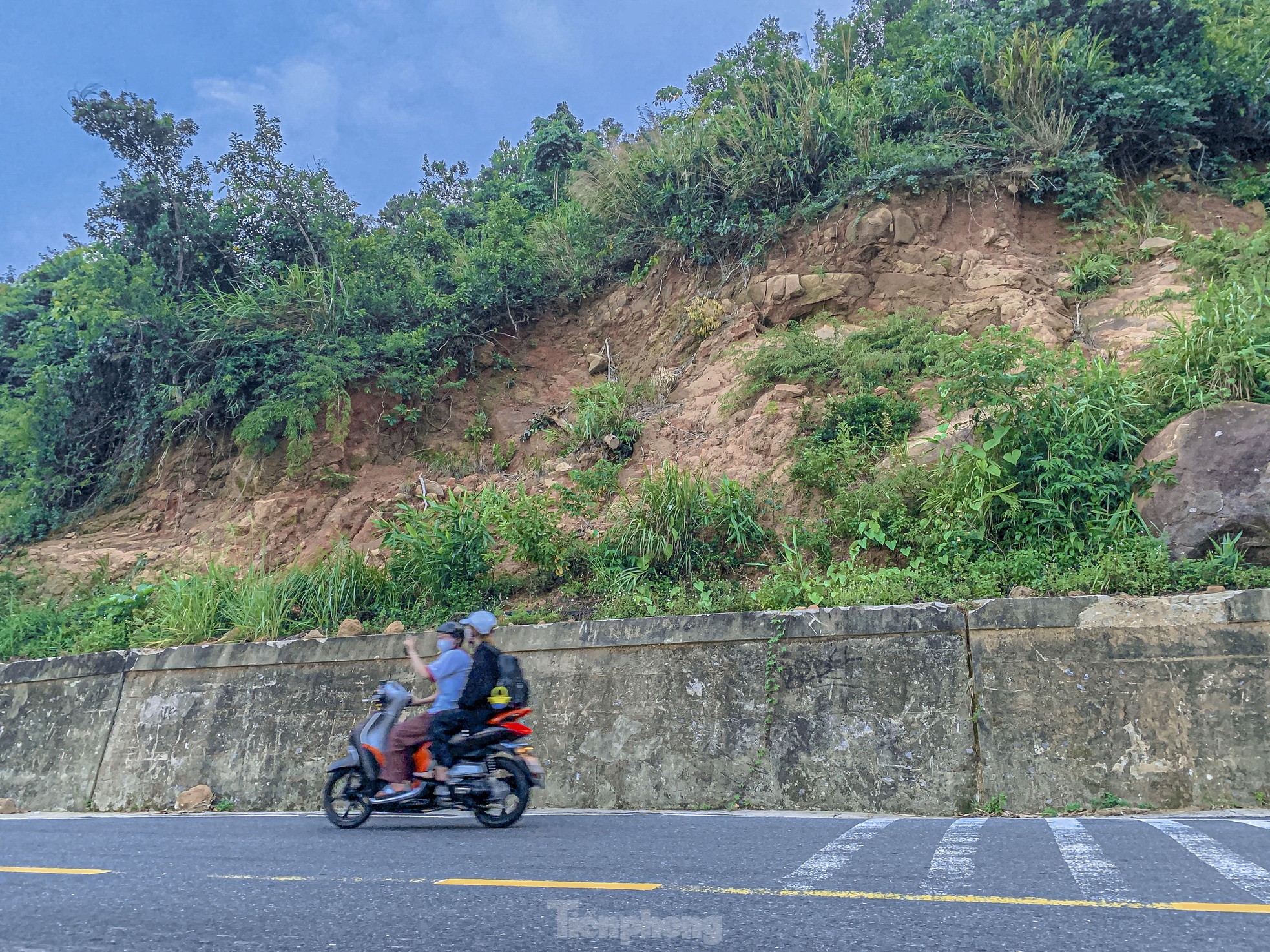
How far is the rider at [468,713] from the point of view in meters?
6.92

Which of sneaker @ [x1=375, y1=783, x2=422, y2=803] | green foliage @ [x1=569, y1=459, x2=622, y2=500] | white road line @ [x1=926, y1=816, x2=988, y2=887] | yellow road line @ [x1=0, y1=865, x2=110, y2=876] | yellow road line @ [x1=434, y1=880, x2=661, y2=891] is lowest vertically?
yellow road line @ [x1=0, y1=865, x2=110, y2=876]

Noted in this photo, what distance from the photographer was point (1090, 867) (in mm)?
4289

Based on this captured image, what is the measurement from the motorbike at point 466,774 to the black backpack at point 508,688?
82 millimetres

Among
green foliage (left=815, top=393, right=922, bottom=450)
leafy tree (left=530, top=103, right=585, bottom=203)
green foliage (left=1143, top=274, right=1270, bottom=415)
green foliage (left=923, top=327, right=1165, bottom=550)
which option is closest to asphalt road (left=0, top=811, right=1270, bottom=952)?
green foliage (left=923, top=327, right=1165, bottom=550)

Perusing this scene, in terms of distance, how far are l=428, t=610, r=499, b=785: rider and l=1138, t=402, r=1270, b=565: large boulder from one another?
6361 mm

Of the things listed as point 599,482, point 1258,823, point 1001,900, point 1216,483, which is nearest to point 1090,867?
point 1001,900

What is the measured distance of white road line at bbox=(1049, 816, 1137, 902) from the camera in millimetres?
3732

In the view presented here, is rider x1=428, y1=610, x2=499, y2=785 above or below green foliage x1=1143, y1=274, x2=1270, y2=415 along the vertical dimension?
below

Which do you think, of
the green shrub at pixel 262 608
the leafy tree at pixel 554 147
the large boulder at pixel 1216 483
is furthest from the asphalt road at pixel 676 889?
the leafy tree at pixel 554 147

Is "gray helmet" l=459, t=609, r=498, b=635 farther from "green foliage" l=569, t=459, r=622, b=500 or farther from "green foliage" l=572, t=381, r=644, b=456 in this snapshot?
"green foliage" l=572, t=381, r=644, b=456

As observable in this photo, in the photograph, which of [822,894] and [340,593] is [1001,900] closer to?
[822,894]

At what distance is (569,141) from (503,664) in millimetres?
16729

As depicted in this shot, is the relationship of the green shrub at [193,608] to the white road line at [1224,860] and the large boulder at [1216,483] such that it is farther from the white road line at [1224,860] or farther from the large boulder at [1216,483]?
the large boulder at [1216,483]

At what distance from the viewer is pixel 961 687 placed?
7.72m
